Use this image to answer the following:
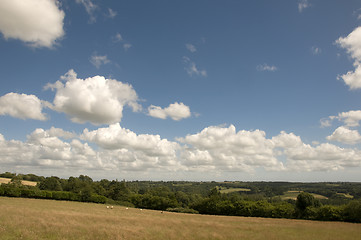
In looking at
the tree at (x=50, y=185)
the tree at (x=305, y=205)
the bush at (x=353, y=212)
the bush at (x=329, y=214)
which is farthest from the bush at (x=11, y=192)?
the bush at (x=353, y=212)

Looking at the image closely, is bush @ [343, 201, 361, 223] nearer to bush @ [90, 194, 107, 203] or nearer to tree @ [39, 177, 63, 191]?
bush @ [90, 194, 107, 203]

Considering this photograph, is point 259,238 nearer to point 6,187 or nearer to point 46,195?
point 46,195

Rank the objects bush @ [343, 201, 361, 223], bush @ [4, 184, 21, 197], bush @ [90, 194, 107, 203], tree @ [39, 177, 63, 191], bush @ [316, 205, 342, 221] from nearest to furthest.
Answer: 1. bush @ [343, 201, 361, 223]
2. bush @ [316, 205, 342, 221]
3. bush @ [4, 184, 21, 197]
4. bush @ [90, 194, 107, 203]
5. tree @ [39, 177, 63, 191]

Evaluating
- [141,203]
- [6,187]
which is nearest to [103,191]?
[141,203]

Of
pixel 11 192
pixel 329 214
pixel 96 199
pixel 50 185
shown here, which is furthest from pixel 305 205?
pixel 50 185

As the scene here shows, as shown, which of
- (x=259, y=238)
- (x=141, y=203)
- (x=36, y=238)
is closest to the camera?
(x=36, y=238)

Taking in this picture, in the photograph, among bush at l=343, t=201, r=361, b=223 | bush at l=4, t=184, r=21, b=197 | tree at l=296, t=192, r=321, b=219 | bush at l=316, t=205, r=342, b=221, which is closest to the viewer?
bush at l=343, t=201, r=361, b=223

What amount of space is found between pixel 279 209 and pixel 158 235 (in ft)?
180

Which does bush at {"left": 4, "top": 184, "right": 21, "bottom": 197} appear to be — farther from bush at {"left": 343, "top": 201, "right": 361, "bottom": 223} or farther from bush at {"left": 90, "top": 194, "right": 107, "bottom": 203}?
bush at {"left": 343, "top": 201, "right": 361, "bottom": 223}

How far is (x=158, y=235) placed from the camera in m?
23.7

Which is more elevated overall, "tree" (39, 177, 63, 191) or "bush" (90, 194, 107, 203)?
"tree" (39, 177, 63, 191)

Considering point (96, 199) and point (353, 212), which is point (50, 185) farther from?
point (353, 212)

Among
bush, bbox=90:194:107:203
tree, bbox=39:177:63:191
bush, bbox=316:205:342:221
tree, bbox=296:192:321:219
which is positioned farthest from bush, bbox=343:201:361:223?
tree, bbox=39:177:63:191

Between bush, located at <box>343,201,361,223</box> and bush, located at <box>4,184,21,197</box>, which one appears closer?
bush, located at <box>343,201,361,223</box>
